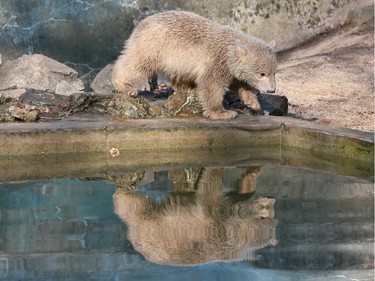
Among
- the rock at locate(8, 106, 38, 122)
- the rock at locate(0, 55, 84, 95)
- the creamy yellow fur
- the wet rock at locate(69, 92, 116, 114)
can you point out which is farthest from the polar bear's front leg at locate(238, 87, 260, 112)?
the rock at locate(0, 55, 84, 95)

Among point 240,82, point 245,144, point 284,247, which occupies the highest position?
point 240,82

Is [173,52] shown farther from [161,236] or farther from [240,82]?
[161,236]

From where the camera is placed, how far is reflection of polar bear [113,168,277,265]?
4.69 m

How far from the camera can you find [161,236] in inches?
196

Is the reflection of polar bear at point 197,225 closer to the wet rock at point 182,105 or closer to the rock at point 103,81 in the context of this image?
the wet rock at point 182,105

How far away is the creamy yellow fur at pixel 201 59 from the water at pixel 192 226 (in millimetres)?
1348

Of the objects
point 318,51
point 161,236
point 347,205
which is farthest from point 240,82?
point 318,51

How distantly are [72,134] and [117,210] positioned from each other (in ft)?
5.65

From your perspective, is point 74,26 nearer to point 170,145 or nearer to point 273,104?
point 273,104

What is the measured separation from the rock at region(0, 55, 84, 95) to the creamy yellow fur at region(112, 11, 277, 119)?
2161mm

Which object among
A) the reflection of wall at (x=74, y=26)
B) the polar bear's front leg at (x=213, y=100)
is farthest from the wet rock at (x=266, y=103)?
the reflection of wall at (x=74, y=26)

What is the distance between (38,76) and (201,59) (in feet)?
10.3

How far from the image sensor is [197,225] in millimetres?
5219

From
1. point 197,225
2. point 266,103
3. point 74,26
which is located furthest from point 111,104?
point 74,26
